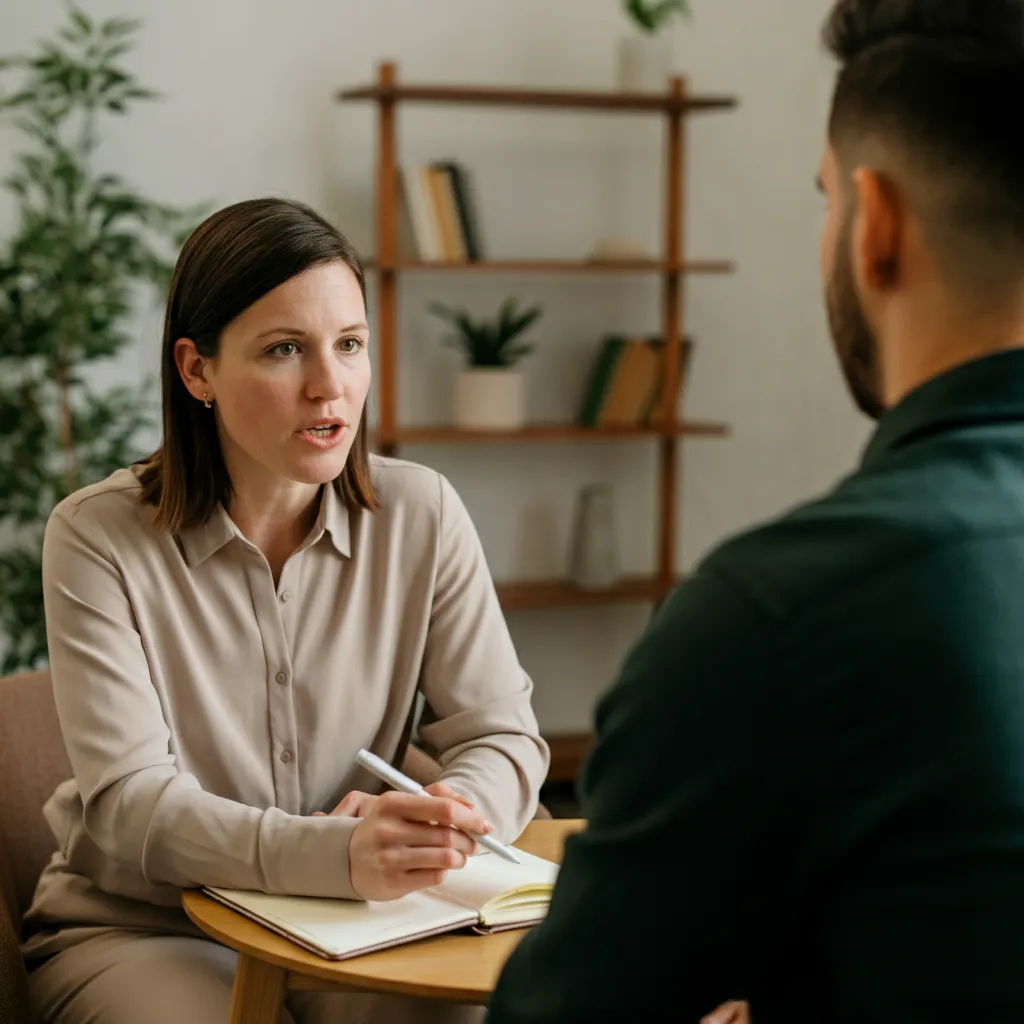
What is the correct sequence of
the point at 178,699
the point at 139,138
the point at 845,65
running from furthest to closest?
1. the point at 139,138
2. the point at 178,699
3. the point at 845,65

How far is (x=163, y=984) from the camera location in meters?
1.63

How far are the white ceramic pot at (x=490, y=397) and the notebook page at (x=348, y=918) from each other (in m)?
2.79

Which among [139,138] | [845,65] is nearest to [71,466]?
[139,138]

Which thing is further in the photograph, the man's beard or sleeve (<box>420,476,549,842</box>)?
sleeve (<box>420,476,549,842</box>)

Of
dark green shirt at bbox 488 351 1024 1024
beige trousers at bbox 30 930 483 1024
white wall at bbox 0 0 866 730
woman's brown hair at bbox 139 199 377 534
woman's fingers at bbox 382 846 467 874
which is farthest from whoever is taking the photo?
white wall at bbox 0 0 866 730

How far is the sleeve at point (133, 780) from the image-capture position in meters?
1.53

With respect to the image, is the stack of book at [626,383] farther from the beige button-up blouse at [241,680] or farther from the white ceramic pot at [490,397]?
the beige button-up blouse at [241,680]

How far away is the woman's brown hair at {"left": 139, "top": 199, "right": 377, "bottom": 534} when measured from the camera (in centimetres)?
176

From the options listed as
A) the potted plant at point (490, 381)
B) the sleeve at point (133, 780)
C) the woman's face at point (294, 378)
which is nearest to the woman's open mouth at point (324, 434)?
the woman's face at point (294, 378)

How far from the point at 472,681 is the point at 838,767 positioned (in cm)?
111

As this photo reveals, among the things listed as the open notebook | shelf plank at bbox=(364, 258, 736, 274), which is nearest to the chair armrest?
the open notebook

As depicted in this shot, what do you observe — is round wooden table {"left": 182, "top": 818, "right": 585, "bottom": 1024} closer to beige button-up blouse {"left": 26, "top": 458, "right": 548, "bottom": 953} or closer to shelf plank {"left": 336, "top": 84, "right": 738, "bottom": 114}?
beige button-up blouse {"left": 26, "top": 458, "right": 548, "bottom": 953}

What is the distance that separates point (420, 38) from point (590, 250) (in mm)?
780

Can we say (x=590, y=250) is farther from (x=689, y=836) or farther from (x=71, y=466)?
(x=689, y=836)
